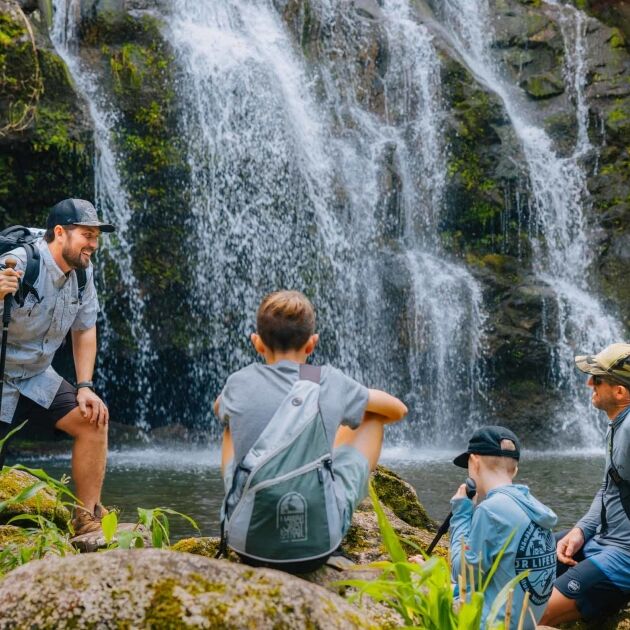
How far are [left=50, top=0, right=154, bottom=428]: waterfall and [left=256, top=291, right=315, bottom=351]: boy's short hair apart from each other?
11.4m

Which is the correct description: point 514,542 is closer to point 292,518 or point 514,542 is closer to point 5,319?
point 292,518

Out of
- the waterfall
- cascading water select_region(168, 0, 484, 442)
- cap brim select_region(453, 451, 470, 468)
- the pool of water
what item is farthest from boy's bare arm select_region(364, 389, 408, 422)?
cascading water select_region(168, 0, 484, 442)

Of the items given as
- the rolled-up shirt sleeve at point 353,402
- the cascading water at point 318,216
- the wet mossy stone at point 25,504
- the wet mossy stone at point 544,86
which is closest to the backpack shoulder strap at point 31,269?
the wet mossy stone at point 25,504

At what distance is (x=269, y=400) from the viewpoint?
10.5 ft

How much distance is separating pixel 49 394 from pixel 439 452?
10.9m

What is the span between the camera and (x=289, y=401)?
3.15 meters

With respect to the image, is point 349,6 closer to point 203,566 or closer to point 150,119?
point 150,119

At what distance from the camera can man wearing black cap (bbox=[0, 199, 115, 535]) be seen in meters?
4.72

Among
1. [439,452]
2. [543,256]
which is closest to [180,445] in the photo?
[439,452]

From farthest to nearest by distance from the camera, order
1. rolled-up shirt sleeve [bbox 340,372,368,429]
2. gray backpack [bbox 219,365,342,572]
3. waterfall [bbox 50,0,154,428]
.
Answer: waterfall [bbox 50,0,154,428] → rolled-up shirt sleeve [bbox 340,372,368,429] → gray backpack [bbox 219,365,342,572]

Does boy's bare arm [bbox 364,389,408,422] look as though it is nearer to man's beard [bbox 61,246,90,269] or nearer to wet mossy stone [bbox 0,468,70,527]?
man's beard [bbox 61,246,90,269]

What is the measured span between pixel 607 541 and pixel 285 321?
83.0 inches

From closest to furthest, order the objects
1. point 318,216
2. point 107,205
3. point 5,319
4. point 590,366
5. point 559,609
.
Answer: point 559,609
point 590,366
point 5,319
point 107,205
point 318,216

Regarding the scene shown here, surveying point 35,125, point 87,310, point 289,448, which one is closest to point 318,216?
point 35,125
